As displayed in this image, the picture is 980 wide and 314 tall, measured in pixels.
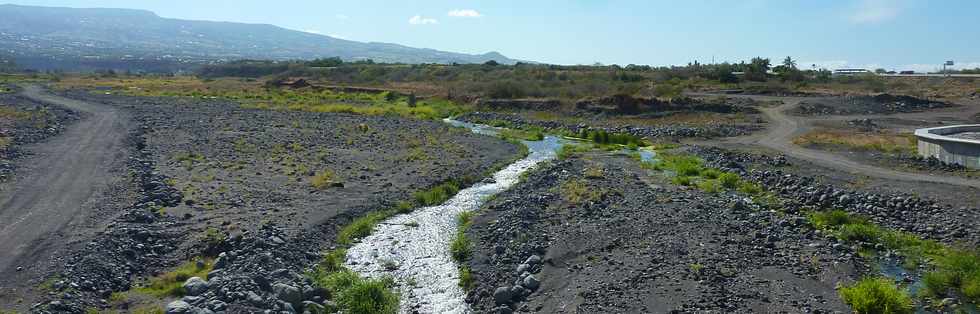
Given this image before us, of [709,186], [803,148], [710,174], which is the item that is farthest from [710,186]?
[803,148]

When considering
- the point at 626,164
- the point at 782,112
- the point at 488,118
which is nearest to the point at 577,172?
the point at 626,164

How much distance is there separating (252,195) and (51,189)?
6.07 m

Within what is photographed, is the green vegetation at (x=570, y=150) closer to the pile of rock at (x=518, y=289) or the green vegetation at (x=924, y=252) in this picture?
the green vegetation at (x=924, y=252)

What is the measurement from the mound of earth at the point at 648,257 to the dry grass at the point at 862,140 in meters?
14.7

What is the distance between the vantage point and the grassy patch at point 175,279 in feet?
45.1

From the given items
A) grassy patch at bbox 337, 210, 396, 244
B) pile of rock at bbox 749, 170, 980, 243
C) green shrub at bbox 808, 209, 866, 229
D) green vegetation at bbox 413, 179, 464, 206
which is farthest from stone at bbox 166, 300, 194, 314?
pile of rock at bbox 749, 170, 980, 243

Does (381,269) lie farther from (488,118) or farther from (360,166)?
(488,118)

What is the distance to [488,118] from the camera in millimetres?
55531

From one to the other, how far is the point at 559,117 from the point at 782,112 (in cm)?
1718

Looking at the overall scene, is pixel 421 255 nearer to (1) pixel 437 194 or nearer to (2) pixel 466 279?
(2) pixel 466 279

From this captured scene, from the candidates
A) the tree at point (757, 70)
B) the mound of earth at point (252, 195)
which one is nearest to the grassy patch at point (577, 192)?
the mound of earth at point (252, 195)

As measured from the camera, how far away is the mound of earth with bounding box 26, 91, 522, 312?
14.0 m

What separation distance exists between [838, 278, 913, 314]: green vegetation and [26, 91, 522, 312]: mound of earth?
33.0 ft

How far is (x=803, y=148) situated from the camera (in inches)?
1377
